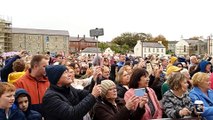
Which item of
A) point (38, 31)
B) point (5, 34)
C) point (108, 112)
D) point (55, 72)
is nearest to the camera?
point (55, 72)

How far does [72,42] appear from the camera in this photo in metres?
146

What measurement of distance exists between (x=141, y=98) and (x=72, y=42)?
470ft

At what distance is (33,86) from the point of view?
5207 mm

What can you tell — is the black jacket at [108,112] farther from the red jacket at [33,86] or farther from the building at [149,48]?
the building at [149,48]

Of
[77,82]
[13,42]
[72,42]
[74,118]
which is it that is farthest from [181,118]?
[72,42]

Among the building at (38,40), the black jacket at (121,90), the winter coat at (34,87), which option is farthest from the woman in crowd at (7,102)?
the building at (38,40)

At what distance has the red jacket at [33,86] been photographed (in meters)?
5.17

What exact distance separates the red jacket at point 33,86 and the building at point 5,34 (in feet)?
327

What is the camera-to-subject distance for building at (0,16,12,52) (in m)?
103

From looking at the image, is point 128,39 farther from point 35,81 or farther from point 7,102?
point 7,102

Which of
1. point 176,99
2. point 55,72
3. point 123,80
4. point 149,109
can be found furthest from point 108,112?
point 123,80

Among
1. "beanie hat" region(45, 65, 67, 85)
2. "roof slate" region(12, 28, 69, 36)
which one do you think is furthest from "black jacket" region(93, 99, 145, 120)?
"roof slate" region(12, 28, 69, 36)

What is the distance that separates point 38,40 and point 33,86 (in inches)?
4480

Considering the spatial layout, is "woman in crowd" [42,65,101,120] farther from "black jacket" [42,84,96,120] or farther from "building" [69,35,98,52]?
"building" [69,35,98,52]
